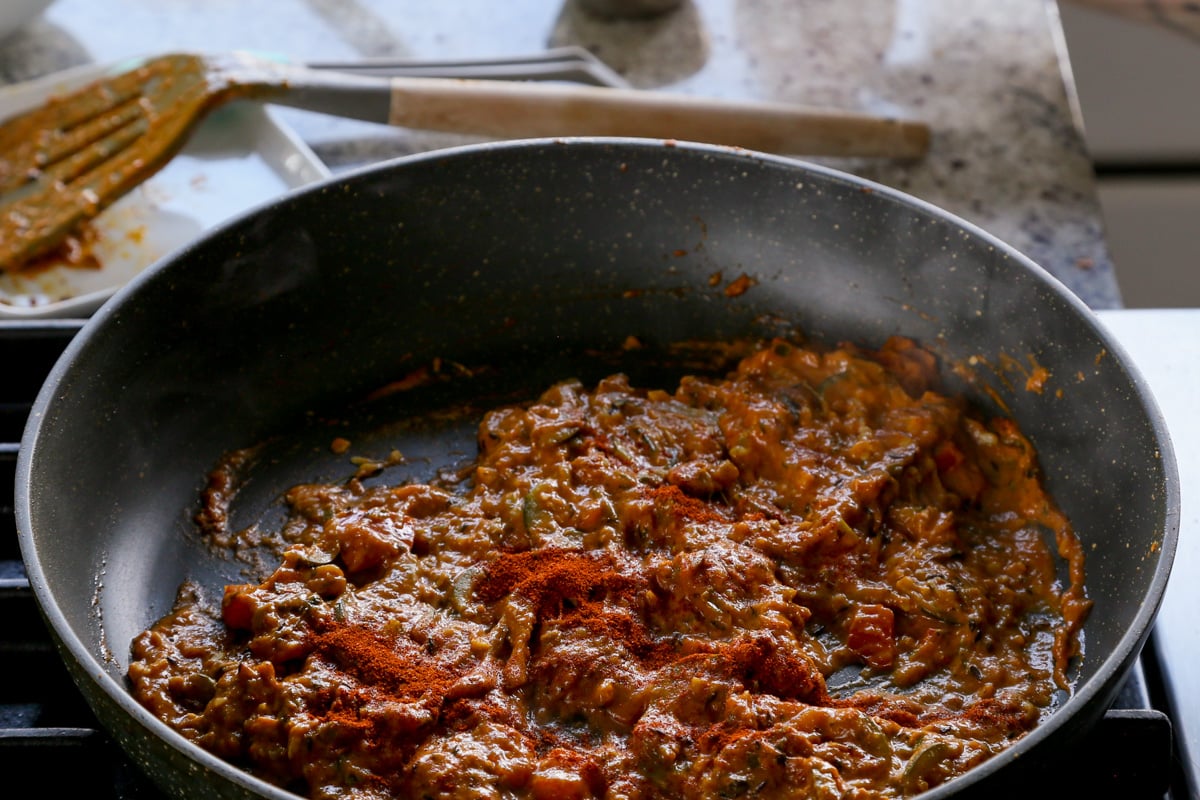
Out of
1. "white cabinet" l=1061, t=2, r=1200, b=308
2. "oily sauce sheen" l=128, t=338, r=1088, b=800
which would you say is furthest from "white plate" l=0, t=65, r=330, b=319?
"white cabinet" l=1061, t=2, r=1200, b=308

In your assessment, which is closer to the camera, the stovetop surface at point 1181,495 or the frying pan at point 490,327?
the stovetop surface at point 1181,495

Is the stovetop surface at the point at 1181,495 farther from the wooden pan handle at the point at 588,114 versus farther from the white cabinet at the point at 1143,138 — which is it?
the white cabinet at the point at 1143,138

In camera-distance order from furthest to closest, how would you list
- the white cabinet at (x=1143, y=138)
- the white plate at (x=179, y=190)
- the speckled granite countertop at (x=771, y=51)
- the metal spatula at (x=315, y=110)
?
the white cabinet at (x=1143, y=138)
the speckled granite countertop at (x=771, y=51)
the metal spatula at (x=315, y=110)
the white plate at (x=179, y=190)

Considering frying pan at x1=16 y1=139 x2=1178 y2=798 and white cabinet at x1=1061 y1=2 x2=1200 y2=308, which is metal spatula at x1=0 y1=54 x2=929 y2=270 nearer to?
frying pan at x1=16 y1=139 x2=1178 y2=798

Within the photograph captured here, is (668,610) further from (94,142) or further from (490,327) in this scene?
(94,142)

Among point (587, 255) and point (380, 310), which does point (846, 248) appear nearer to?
point (587, 255)

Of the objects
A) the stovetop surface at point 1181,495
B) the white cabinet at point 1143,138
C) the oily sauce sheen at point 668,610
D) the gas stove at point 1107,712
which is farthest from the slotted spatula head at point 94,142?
the white cabinet at point 1143,138

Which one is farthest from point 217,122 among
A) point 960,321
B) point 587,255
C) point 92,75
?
point 960,321

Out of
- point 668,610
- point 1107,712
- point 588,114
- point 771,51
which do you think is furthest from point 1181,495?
point 771,51
